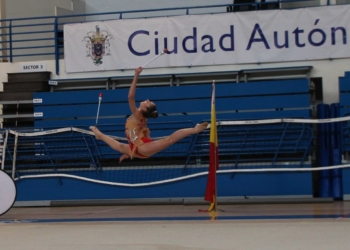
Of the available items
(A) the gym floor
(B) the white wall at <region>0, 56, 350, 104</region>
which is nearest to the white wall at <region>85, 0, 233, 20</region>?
(B) the white wall at <region>0, 56, 350, 104</region>

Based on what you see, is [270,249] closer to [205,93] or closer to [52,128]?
[205,93]

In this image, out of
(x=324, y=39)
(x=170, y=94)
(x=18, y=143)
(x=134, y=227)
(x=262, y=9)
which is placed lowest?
(x=134, y=227)

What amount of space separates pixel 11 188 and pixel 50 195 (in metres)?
3.29

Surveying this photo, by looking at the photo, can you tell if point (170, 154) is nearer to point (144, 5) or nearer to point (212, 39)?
point (212, 39)

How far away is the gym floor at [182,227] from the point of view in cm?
749

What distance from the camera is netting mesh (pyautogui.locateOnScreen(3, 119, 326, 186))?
516 inches

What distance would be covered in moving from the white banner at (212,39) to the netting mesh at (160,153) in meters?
1.81

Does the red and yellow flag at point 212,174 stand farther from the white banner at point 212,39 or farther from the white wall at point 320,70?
the white banner at point 212,39

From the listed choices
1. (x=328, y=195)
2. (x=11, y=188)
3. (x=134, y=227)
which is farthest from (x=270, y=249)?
(x=328, y=195)

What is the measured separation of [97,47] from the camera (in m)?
14.8

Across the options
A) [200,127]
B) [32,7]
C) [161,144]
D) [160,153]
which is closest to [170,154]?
[160,153]

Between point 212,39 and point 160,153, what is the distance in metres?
3.00

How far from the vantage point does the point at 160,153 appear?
45.0 ft

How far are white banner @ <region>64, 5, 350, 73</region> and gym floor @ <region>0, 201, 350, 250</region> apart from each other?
11.8 feet
